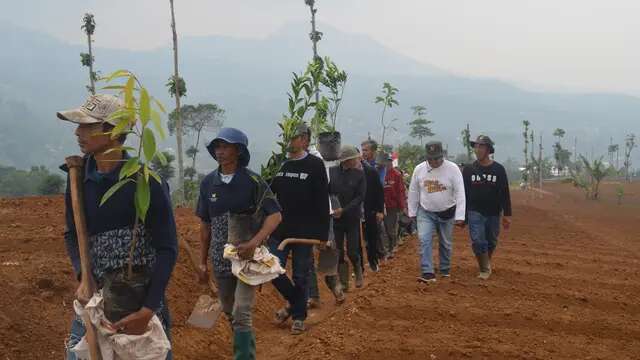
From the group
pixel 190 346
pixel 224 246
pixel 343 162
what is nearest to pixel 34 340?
pixel 190 346

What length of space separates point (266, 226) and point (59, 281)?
10.6 ft

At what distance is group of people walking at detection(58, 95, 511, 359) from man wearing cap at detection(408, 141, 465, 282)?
13 mm

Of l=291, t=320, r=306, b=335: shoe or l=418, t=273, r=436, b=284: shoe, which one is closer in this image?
l=291, t=320, r=306, b=335: shoe

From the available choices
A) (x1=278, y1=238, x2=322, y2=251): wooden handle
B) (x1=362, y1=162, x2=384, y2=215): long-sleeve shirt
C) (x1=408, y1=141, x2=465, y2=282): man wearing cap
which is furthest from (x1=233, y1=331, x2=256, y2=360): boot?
(x1=362, y1=162, x2=384, y2=215): long-sleeve shirt

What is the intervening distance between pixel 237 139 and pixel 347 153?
10.5 ft

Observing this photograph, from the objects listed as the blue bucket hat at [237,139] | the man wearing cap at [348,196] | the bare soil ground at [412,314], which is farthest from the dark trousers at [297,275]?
the man wearing cap at [348,196]

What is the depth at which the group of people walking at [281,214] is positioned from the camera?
123 inches

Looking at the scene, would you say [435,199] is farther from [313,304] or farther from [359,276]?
[313,304]

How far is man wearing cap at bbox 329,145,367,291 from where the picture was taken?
25.1 ft

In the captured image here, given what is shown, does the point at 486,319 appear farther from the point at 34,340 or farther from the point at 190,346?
the point at 34,340

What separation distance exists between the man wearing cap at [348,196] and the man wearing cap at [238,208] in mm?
2804

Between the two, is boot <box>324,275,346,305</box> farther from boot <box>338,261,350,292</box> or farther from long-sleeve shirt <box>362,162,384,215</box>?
long-sleeve shirt <box>362,162,384,215</box>

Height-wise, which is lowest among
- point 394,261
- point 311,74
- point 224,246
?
point 394,261

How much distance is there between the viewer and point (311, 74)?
17.6 feet
